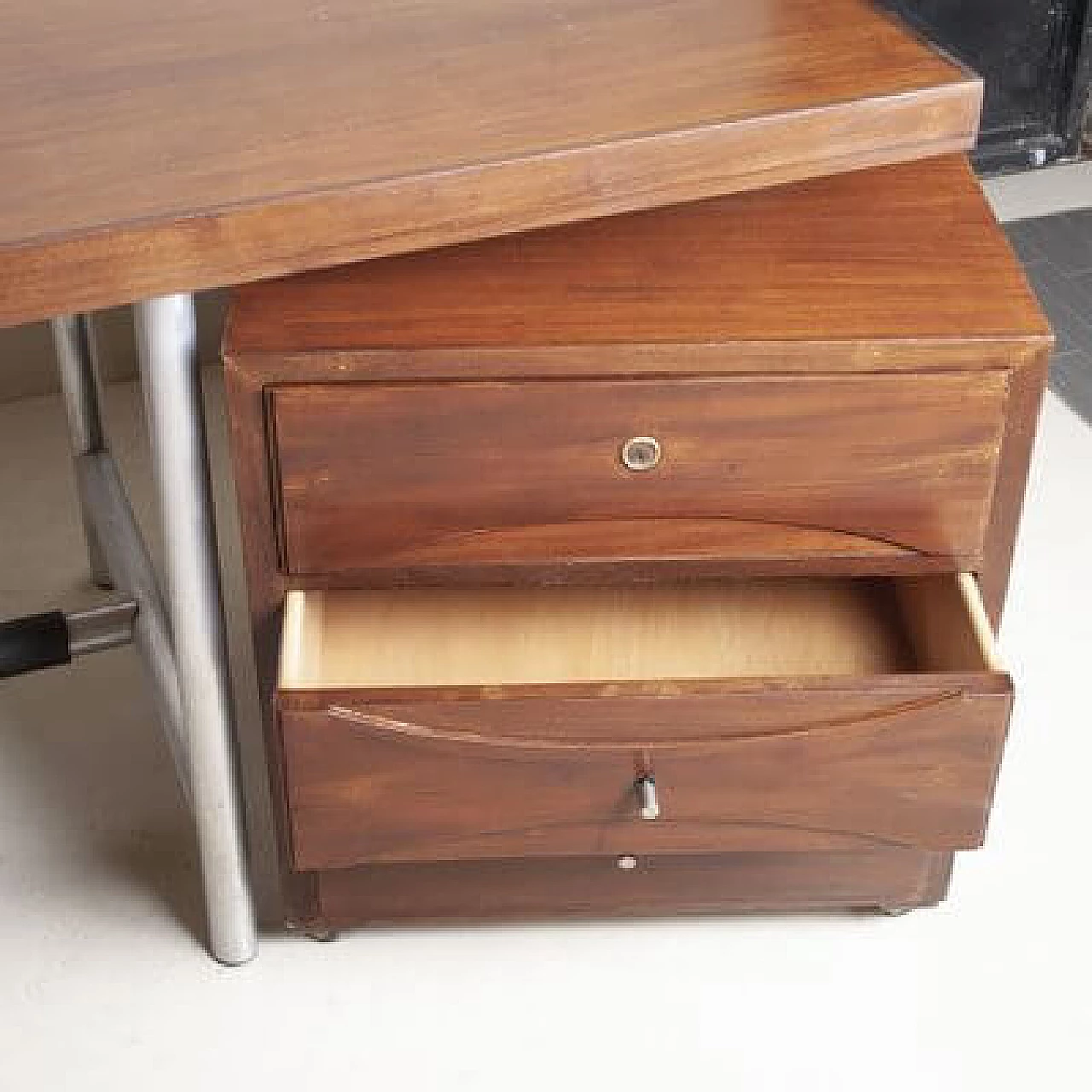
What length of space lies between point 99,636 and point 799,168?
0.67m

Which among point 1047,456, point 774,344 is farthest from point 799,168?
point 1047,456

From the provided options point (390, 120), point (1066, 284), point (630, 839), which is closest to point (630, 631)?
point (630, 839)

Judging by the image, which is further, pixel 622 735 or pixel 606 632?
pixel 606 632

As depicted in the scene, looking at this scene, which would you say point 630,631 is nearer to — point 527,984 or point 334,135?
point 527,984

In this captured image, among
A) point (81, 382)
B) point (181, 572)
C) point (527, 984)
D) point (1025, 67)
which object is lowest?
point (527, 984)

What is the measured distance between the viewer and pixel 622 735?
107 cm

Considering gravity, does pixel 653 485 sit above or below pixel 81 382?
above

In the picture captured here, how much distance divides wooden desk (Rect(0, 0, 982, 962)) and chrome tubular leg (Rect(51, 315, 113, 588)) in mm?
Result: 303

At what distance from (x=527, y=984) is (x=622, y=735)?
27cm

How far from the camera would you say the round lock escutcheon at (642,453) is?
3.41ft

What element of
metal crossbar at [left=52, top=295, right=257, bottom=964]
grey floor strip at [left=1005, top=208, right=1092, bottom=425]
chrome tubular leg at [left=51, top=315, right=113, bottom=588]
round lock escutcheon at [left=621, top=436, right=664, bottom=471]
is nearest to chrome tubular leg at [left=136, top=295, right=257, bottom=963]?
metal crossbar at [left=52, top=295, right=257, bottom=964]

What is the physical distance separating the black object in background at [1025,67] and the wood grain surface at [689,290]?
122 cm

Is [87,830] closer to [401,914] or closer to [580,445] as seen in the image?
[401,914]

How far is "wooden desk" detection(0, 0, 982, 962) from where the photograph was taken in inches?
35.8
